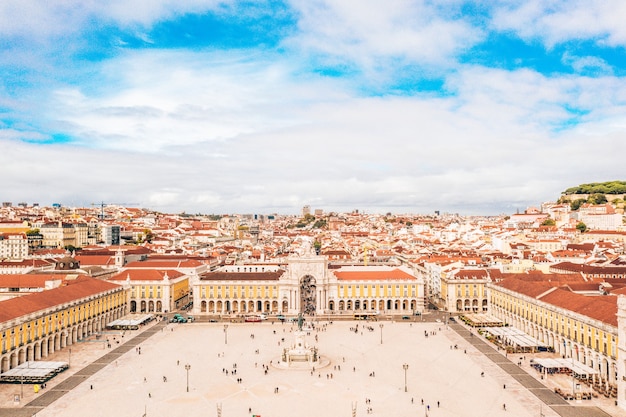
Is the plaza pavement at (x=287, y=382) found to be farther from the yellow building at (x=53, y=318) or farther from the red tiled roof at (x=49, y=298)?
the red tiled roof at (x=49, y=298)

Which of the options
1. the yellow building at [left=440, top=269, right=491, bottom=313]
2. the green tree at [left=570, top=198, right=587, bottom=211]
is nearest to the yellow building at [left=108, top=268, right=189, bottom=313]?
the yellow building at [left=440, top=269, right=491, bottom=313]

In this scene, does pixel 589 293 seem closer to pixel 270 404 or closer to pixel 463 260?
pixel 463 260

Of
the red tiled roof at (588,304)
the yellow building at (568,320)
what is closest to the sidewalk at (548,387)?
the yellow building at (568,320)

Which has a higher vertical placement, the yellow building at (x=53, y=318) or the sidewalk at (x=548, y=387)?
the yellow building at (x=53, y=318)

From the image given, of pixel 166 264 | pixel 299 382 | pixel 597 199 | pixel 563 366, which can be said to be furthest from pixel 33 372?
pixel 597 199

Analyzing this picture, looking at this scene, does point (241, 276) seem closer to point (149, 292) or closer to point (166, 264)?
point (149, 292)

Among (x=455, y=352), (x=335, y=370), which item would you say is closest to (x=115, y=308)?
(x=335, y=370)

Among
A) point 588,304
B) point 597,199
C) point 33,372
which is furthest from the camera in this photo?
point 597,199
